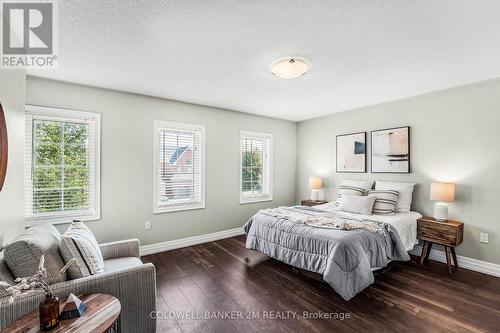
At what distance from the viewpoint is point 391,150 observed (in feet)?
13.0

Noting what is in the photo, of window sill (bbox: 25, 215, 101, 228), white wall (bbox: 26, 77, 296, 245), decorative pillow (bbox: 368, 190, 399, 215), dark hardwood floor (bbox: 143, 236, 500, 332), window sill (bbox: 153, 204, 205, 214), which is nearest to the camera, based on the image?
dark hardwood floor (bbox: 143, 236, 500, 332)

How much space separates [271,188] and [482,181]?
3.35m

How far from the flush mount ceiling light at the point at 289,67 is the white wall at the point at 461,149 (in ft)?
7.53

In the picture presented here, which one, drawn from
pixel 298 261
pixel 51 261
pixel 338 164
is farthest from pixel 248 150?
pixel 51 261

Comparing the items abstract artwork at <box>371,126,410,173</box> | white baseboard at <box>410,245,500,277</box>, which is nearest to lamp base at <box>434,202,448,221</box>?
white baseboard at <box>410,245,500,277</box>

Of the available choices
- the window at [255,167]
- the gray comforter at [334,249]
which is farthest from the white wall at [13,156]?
the window at [255,167]

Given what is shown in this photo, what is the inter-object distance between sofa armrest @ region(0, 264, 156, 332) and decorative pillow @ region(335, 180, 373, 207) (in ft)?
10.5

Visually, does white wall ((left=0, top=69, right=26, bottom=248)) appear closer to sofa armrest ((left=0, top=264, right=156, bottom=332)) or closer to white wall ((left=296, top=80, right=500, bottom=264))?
sofa armrest ((left=0, top=264, right=156, bottom=332))

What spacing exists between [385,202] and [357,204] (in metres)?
0.40

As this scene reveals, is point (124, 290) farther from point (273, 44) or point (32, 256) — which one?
point (273, 44)

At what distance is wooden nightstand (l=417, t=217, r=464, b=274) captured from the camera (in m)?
2.98

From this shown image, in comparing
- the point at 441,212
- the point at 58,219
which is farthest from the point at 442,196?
the point at 58,219

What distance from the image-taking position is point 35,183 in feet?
9.61

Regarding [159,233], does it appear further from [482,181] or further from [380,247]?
[482,181]
